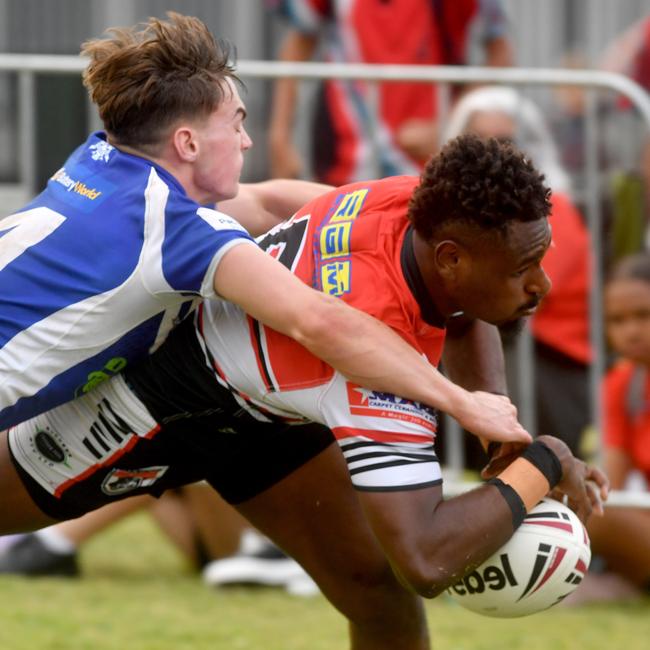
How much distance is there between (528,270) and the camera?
3494 millimetres

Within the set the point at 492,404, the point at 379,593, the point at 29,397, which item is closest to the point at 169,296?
the point at 29,397

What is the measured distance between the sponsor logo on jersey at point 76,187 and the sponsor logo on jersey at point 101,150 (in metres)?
0.08

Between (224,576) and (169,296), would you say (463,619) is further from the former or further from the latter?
(169,296)

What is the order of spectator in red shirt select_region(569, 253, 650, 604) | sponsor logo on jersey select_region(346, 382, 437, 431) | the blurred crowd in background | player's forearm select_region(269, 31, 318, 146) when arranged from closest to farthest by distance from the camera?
sponsor logo on jersey select_region(346, 382, 437, 431) → spectator in red shirt select_region(569, 253, 650, 604) → the blurred crowd in background → player's forearm select_region(269, 31, 318, 146)

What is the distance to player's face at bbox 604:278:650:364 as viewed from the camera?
19.8 feet

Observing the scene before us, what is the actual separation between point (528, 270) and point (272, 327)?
618 millimetres

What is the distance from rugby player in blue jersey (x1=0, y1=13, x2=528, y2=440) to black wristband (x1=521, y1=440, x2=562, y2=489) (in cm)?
5

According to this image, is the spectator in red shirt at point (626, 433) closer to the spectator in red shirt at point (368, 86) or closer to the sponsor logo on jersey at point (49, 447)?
the spectator in red shirt at point (368, 86)

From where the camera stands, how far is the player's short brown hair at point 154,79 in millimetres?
3695

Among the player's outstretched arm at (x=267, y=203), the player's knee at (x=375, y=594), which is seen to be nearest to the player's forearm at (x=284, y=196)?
the player's outstretched arm at (x=267, y=203)

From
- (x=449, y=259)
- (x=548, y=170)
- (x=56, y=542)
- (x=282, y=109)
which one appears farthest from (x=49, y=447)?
(x=548, y=170)

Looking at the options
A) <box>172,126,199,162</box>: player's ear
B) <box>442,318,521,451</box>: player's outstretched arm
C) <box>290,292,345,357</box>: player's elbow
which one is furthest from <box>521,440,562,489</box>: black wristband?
<box>172,126,199,162</box>: player's ear

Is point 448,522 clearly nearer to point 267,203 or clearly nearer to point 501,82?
point 267,203

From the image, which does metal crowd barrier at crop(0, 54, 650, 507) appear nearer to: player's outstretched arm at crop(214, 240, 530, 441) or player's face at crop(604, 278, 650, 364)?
player's face at crop(604, 278, 650, 364)
